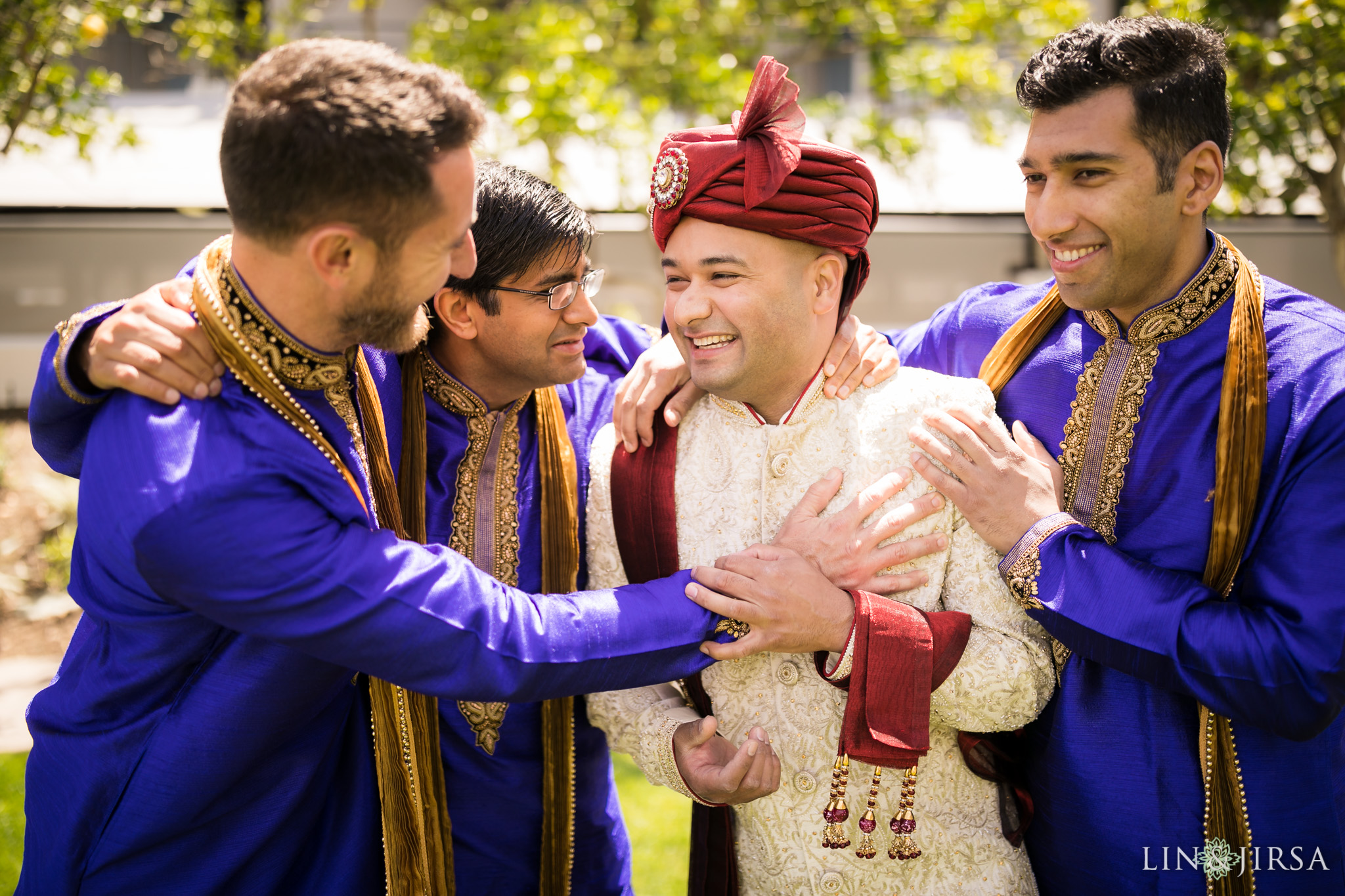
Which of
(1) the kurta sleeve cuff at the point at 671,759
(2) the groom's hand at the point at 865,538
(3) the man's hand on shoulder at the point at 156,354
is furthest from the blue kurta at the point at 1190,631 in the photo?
(3) the man's hand on shoulder at the point at 156,354

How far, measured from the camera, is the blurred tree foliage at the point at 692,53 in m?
5.43

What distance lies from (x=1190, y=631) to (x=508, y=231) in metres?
1.61

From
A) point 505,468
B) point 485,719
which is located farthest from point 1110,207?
point 485,719

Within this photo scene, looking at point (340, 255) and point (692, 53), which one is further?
point (692, 53)

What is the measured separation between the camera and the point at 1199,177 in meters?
2.12

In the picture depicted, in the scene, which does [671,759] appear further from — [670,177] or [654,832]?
[654,832]

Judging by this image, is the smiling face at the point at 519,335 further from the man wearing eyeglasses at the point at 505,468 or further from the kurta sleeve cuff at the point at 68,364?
the kurta sleeve cuff at the point at 68,364

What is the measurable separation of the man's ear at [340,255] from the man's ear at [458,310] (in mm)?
558

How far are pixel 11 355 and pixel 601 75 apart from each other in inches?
191

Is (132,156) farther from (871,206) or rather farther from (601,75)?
(871,206)

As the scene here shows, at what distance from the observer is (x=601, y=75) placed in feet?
17.9

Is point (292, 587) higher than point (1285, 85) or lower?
lower

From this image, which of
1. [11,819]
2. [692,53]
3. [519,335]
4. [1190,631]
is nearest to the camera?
[1190,631]

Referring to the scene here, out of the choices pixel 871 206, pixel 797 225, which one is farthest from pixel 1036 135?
pixel 797 225
